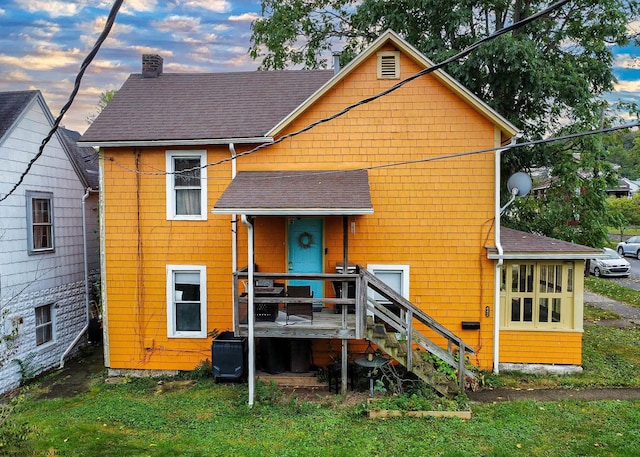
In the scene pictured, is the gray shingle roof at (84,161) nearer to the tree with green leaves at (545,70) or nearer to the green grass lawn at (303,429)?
the green grass lawn at (303,429)

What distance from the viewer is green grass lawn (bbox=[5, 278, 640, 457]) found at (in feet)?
20.4

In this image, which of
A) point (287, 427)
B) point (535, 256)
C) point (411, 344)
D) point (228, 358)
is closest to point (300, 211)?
point (411, 344)

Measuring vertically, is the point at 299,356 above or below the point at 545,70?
below

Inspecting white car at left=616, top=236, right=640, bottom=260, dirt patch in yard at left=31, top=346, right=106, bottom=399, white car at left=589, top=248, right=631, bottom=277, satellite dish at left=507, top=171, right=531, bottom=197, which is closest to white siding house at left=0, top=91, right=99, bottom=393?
dirt patch in yard at left=31, top=346, right=106, bottom=399

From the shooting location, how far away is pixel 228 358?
8883 mm

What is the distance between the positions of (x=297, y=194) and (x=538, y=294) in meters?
5.88

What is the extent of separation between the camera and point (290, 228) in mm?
9789

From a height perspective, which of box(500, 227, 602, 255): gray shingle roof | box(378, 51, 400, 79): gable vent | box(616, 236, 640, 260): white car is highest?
box(378, 51, 400, 79): gable vent

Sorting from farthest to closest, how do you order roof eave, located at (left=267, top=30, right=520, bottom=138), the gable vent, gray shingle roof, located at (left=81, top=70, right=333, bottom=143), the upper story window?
the upper story window < gray shingle roof, located at (left=81, top=70, right=333, bottom=143) < the gable vent < roof eave, located at (left=267, top=30, right=520, bottom=138)

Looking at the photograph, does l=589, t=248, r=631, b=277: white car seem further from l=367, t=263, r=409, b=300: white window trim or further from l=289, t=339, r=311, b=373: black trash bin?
l=289, t=339, r=311, b=373: black trash bin

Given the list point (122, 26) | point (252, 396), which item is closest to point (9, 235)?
point (252, 396)

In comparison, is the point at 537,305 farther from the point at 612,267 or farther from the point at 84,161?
the point at 612,267

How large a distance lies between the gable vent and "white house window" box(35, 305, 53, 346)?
1021cm

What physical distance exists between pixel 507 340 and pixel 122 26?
9.34m
